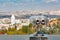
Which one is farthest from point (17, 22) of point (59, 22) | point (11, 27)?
point (59, 22)

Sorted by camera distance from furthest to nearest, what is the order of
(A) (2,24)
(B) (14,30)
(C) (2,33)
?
(A) (2,24) < (C) (2,33) < (B) (14,30)

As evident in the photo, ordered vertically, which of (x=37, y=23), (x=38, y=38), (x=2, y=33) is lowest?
(x=2, y=33)

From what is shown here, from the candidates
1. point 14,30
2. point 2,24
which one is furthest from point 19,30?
point 2,24

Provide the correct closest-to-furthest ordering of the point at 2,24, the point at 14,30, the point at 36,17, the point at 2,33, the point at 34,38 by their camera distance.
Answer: the point at 34,38
the point at 36,17
the point at 14,30
the point at 2,33
the point at 2,24

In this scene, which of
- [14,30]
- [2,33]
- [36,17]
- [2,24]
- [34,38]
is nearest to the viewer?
[34,38]

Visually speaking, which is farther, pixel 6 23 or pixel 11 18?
pixel 6 23

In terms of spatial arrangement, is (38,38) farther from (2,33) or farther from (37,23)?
(2,33)

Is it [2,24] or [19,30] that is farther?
[2,24]

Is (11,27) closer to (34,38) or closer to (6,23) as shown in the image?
(6,23)

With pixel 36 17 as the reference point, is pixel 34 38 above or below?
below
